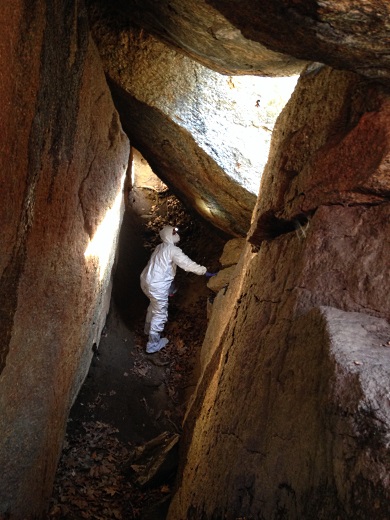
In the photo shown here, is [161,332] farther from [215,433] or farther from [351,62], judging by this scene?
Answer: [351,62]

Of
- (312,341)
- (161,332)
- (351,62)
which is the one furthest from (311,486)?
(161,332)

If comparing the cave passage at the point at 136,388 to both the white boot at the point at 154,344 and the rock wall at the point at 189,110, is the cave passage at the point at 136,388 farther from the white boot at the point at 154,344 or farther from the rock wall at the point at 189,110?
the rock wall at the point at 189,110

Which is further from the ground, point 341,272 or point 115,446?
point 341,272

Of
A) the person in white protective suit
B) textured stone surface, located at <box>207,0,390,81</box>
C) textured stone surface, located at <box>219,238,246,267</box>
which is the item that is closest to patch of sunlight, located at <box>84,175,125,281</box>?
the person in white protective suit

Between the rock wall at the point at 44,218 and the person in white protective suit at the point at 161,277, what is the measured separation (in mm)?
3003

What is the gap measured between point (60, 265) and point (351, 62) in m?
2.82

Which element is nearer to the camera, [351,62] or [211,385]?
[351,62]

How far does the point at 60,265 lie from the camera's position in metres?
3.84

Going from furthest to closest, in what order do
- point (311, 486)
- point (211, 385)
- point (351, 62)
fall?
point (211, 385) < point (351, 62) < point (311, 486)

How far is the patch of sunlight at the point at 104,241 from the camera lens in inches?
198

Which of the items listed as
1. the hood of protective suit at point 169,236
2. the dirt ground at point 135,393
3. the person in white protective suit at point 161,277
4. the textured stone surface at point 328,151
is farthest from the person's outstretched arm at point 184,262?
the textured stone surface at point 328,151

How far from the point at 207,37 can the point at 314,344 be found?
8.41 ft

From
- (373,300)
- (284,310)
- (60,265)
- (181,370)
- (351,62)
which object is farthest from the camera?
(181,370)

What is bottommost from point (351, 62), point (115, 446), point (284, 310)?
point (115, 446)
